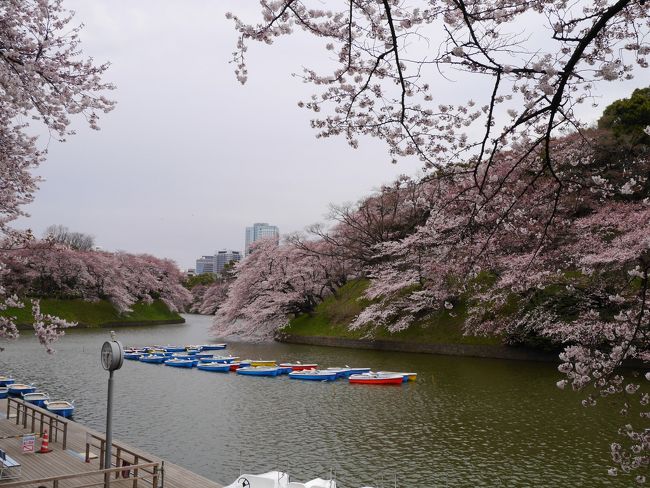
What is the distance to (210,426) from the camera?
1485 centimetres

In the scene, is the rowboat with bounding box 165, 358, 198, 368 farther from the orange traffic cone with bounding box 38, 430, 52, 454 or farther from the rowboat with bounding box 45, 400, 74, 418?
the orange traffic cone with bounding box 38, 430, 52, 454

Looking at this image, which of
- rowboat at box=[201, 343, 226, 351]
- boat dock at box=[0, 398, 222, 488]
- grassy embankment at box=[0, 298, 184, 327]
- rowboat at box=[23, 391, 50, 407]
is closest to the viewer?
boat dock at box=[0, 398, 222, 488]

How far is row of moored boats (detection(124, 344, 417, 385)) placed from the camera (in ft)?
71.1

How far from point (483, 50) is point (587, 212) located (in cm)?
2815

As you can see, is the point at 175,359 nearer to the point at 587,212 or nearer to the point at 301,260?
the point at 301,260

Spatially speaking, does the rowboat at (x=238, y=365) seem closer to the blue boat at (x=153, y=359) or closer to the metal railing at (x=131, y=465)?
the blue boat at (x=153, y=359)

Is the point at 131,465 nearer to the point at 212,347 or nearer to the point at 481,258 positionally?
the point at 481,258

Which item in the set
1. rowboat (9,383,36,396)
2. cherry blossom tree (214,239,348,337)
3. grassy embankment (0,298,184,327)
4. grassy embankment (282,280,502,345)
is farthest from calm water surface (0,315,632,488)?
grassy embankment (0,298,184,327)

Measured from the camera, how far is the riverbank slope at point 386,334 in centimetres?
2800

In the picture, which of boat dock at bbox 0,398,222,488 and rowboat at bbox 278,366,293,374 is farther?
rowboat at bbox 278,366,293,374

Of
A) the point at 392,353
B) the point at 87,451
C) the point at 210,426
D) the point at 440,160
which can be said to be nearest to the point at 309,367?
the point at 392,353

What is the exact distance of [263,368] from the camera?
81.3ft

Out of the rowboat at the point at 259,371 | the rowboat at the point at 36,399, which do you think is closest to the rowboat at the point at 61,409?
the rowboat at the point at 36,399

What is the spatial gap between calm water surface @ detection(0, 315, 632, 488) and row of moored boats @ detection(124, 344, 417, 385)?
735 millimetres
